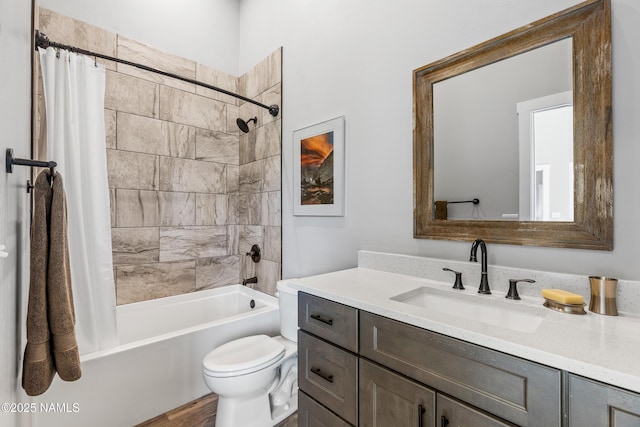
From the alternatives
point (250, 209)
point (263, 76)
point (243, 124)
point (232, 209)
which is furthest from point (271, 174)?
point (263, 76)

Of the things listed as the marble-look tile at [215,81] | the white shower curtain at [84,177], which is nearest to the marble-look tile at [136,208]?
the white shower curtain at [84,177]

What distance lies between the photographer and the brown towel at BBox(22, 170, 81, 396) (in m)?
0.90

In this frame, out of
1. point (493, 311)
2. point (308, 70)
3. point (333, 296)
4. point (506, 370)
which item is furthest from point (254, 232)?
point (506, 370)

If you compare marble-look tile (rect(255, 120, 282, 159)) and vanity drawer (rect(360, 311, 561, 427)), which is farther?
marble-look tile (rect(255, 120, 282, 159))

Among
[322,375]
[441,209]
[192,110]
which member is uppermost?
[192,110]

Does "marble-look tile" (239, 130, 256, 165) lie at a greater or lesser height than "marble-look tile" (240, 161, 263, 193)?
greater

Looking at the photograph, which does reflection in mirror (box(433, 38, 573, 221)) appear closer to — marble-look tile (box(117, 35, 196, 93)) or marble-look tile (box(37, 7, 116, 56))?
marble-look tile (box(117, 35, 196, 93))

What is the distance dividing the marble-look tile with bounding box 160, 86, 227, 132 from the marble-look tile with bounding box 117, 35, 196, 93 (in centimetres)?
7

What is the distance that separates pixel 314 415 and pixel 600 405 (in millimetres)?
987

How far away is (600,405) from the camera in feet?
1.97

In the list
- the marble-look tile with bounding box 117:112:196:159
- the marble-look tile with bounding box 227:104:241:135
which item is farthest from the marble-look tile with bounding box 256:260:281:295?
the marble-look tile with bounding box 227:104:241:135

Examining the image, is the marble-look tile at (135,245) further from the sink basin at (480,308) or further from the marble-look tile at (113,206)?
the sink basin at (480,308)

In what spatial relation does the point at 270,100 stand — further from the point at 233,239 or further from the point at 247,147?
the point at 233,239

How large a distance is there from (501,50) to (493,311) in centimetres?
110
